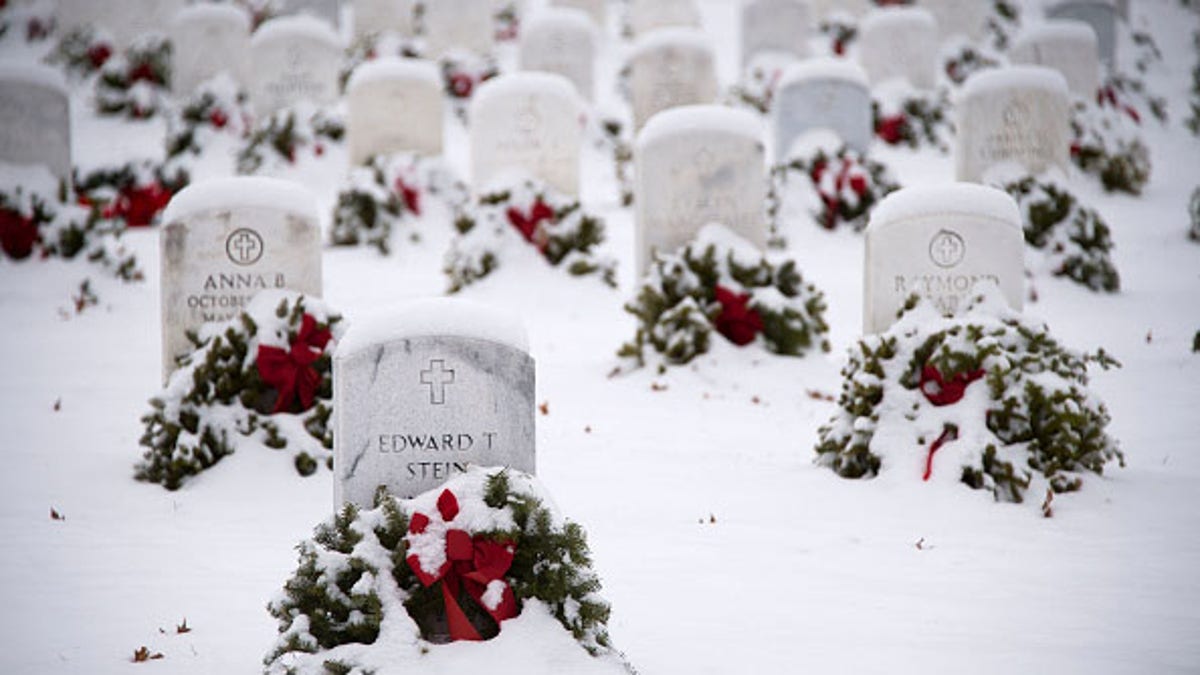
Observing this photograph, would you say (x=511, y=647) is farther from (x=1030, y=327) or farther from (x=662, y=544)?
(x=1030, y=327)

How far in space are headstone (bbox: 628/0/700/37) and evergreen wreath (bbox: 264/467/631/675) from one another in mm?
20074

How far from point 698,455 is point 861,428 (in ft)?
3.40

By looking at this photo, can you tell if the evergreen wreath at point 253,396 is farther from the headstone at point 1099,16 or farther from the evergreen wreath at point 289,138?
the headstone at point 1099,16

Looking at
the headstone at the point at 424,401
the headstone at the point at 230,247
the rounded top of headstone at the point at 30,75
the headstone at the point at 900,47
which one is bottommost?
the headstone at the point at 424,401

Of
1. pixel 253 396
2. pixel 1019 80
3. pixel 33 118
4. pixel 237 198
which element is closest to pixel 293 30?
pixel 33 118

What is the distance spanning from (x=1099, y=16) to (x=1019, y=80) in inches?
375

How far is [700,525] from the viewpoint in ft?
19.8

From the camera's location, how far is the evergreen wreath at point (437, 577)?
13.4 feet

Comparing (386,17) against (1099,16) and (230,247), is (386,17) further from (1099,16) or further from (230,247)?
(230,247)

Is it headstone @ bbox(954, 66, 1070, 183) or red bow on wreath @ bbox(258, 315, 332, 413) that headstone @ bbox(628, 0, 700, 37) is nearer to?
headstone @ bbox(954, 66, 1070, 183)

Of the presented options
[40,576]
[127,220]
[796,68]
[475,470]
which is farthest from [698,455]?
[127,220]

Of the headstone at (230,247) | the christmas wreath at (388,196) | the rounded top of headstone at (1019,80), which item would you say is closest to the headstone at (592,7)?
the christmas wreath at (388,196)

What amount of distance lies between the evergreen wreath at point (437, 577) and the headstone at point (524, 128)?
7809mm

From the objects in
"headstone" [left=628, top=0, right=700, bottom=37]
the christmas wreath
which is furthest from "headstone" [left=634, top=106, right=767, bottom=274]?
"headstone" [left=628, top=0, right=700, bottom=37]
